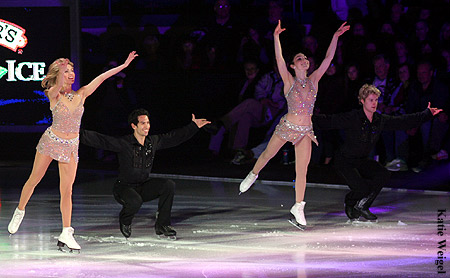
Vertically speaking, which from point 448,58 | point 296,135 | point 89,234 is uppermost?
point 448,58

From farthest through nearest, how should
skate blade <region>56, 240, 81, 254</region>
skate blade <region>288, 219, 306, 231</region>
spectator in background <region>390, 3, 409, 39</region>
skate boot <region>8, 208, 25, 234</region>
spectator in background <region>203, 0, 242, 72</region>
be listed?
spectator in background <region>203, 0, 242, 72</region>
spectator in background <region>390, 3, 409, 39</region>
skate blade <region>288, 219, 306, 231</region>
skate boot <region>8, 208, 25, 234</region>
skate blade <region>56, 240, 81, 254</region>

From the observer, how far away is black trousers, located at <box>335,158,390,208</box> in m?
8.09

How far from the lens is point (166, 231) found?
7.33 m

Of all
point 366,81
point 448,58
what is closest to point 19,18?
point 366,81

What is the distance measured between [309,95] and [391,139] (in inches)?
151

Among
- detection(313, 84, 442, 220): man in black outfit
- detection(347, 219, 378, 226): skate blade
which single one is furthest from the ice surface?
detection(313, 84, 442, 220): man in black outfit

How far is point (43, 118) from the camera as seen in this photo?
13242 mm

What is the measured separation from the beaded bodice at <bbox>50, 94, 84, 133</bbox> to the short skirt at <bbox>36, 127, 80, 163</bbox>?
76mm

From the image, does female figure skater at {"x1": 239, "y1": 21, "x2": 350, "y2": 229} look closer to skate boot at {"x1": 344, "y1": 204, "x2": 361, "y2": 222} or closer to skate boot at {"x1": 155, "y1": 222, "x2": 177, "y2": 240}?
skate boot at {"x1": 344, "y1": 204, "x2": 361, "y2": 222}

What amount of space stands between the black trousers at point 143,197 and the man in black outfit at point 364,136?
1.68 m

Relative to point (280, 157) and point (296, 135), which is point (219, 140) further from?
point (296, 135)

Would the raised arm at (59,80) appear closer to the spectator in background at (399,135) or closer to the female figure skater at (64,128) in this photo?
the female figure skater at (64,128)

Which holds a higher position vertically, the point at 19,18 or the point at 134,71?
the point at 19,18

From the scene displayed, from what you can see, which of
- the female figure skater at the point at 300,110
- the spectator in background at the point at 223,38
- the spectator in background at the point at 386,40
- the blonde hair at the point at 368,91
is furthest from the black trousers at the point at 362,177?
the spectator in background at the point at 223,38
